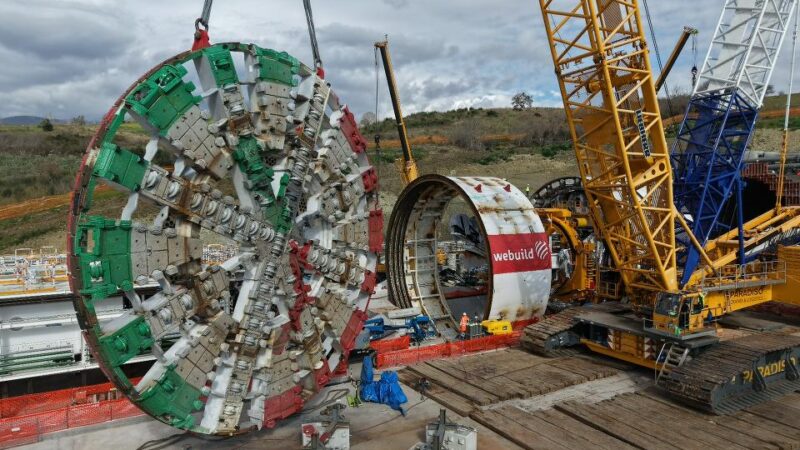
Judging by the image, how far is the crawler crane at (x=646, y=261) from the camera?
51.3 ft

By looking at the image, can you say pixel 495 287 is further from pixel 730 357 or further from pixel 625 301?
pixel 730 357

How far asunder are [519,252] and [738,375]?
7715 millimetres

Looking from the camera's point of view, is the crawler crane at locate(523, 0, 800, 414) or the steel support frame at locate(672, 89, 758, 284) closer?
the crawler crane at locate(523, 0, 800, 414)

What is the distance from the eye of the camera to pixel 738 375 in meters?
14.6

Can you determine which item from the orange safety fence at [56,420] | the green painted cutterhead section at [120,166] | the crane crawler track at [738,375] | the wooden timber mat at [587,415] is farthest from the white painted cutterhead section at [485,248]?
the green painted cutterhead section at [120,166]

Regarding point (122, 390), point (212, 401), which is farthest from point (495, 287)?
point (122, 390)

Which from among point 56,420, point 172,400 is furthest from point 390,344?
point 56,420

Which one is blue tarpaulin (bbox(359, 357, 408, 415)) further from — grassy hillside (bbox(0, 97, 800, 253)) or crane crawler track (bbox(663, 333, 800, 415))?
grassy hillside (bbox(0, 97, 800, 253))

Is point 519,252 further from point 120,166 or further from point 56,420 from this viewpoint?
point 56,420

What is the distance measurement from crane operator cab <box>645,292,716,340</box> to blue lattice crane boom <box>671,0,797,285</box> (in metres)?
4.81

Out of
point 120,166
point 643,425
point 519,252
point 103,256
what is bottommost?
point 643,425

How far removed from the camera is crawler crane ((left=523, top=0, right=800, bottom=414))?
15.6m

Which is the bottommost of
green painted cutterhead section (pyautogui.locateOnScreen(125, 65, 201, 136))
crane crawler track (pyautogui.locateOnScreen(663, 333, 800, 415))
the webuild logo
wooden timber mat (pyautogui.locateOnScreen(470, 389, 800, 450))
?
wooden timber mat (pyautogui.locateOnScreen(470, 389, 800, 450))

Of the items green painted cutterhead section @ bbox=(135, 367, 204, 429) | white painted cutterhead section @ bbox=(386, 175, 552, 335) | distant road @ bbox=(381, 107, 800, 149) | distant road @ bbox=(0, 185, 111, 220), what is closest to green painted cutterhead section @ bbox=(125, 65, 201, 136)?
green painted cutterhead section @ bbox=(135, 367, 204, 429)
